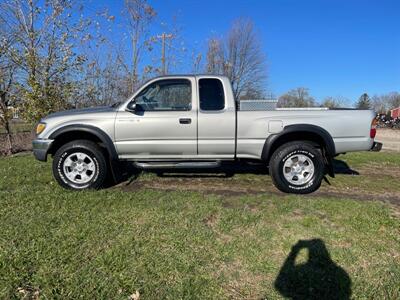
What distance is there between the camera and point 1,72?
1004 cm

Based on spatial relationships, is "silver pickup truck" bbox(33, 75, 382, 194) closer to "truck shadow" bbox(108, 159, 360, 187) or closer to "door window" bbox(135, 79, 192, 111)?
"door window" bbox(135, 79, 192, 111)

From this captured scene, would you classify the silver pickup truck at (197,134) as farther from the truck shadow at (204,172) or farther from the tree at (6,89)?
the tree at (6,89)

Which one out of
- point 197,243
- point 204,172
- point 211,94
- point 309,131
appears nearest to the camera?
point 197,243

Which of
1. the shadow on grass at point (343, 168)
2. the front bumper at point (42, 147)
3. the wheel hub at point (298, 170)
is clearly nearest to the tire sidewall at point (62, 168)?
the front bumper at point (42, 147)

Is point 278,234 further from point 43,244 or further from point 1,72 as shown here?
point 1,72

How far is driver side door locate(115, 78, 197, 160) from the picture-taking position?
516 centimetres

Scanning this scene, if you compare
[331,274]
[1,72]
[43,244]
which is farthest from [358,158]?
[1,72]

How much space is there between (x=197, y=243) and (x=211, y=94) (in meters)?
2.77

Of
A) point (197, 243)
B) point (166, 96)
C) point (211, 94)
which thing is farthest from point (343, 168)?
point (197, 243)

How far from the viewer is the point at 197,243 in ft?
11.1

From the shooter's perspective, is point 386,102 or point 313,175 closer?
point 313,175

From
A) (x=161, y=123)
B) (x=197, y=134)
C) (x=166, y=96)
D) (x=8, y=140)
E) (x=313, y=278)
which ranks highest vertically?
(x=166, y=96)

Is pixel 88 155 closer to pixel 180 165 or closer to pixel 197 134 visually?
pixel 180 165

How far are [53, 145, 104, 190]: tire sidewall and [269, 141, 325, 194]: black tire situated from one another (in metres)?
2.93
